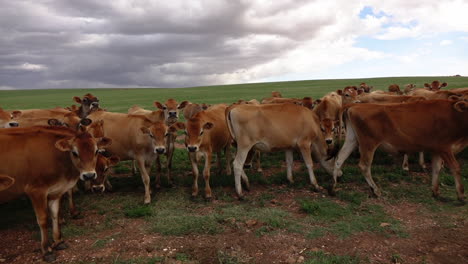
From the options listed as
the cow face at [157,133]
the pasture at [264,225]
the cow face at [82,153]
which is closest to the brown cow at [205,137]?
the cow face at [157,133]

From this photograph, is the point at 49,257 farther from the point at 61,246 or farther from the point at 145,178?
the point at 145,178

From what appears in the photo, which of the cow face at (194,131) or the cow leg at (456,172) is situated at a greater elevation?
the cow face at (194,131)

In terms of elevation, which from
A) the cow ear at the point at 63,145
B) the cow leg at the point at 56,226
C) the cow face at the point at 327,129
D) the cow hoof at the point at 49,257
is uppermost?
the cow ear at the point at 63,145

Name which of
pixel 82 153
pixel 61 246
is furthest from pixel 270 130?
pixel 61 246

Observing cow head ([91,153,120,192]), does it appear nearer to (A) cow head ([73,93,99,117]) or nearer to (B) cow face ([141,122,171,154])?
(B) cow face ([141,122,171,154])

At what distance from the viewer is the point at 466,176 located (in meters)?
8.72

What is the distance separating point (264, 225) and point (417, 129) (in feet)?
14.1

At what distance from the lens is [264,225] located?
6.38 metres

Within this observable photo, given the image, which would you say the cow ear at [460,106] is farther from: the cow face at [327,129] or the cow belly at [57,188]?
the cow belly at [57,188]

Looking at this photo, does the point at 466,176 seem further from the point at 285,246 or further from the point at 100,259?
the point at 100,259

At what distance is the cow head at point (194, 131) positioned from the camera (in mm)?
7714

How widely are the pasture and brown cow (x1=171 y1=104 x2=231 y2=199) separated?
643 millimetres

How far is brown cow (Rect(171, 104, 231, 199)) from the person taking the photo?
25.6 ft

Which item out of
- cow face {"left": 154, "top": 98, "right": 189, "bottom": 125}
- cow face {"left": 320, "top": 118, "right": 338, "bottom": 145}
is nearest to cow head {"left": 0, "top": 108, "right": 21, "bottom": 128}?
cow face {"left": 154, "top": 98, "right": 189, "bottom": 125}
